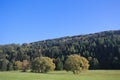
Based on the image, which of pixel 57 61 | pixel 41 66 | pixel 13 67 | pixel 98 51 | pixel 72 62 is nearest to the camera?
pixel 72 62

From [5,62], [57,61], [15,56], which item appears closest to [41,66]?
[57,61]

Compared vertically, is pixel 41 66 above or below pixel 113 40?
below

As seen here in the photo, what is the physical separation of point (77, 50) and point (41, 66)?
7266cm

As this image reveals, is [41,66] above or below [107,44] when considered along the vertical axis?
below

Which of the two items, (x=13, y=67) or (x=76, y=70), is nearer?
(x=76, y=70)

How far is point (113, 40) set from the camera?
170125 mm

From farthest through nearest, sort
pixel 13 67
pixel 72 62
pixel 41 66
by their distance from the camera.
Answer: pixel 13 67, pixel 41 66, pixel 72 62

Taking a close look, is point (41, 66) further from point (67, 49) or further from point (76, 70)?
point (67, 49)

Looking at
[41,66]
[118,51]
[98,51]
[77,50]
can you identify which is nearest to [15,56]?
[77,50]

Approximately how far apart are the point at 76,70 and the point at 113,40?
78.2 metres

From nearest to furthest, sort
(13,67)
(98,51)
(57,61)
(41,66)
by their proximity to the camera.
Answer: (41,66) < (57,61) < (13,67) < (98,51)

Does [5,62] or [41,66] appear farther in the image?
[5,62]

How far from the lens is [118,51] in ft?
494

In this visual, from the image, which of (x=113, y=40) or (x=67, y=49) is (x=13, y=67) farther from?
(x=113, y=40)
